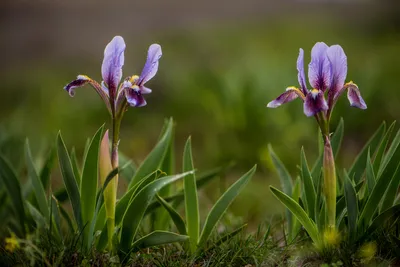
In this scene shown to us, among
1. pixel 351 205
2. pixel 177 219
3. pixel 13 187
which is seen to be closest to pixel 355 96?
pixel 351 205

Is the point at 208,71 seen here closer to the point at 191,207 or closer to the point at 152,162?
the point at 152,162

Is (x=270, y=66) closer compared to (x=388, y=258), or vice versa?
(x=388, y=258)

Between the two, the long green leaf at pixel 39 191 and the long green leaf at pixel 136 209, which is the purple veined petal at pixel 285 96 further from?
the long green leaf at pixel 39 191

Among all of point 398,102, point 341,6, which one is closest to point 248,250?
point 398,102

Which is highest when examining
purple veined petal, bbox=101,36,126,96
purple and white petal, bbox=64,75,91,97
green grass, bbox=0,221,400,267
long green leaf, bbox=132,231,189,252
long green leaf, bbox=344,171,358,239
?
purple veined petal, bbox=101,36,126,96

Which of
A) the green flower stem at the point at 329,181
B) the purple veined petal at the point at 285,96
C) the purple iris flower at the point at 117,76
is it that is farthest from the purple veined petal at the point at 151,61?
the green flower stem at the point at 329,181

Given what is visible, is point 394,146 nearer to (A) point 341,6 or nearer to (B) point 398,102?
(B) point 398,102

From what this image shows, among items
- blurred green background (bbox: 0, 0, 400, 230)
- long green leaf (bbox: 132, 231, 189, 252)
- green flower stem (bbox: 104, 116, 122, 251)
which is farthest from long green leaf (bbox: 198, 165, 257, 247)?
blurred green background (bbox: 0, 0, 400, 230)

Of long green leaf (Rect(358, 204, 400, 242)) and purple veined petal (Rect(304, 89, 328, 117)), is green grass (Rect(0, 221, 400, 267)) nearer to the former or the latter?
long green leaf (Rect(358, 204, 400, 242))
